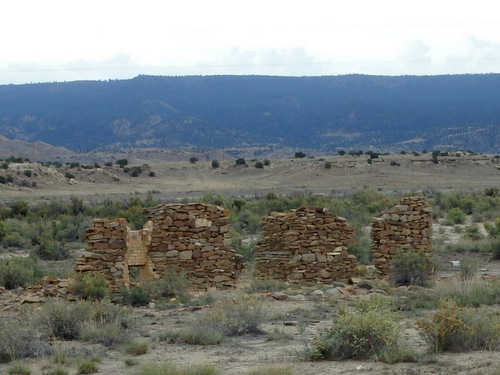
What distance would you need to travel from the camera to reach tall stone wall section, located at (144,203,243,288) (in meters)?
16.3

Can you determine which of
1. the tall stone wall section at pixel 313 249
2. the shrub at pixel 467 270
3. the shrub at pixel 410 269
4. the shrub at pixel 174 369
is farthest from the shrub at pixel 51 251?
the shrub at pixel 174 369

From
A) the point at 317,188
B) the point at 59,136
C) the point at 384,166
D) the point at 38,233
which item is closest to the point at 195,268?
the point at 38,233

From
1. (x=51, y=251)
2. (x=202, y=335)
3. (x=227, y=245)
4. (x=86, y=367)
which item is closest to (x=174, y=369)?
(x=86, y=367)

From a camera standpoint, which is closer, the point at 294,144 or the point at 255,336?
the point at 255,336

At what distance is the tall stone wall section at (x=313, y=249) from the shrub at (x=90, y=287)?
14.8 ft

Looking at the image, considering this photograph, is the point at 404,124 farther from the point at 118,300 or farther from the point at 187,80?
the point at 118,300

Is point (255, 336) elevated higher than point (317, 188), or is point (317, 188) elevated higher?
point (255, 336)

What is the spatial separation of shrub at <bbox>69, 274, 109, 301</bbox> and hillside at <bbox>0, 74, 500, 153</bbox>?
11626 cm

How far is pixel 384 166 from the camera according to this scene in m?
65.1

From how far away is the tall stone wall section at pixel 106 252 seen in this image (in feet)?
50.0

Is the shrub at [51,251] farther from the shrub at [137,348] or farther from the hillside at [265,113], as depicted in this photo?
the hillside at [265,113]

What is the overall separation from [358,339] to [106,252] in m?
7.03

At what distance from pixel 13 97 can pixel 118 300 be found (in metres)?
191

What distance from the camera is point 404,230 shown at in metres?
18.6
